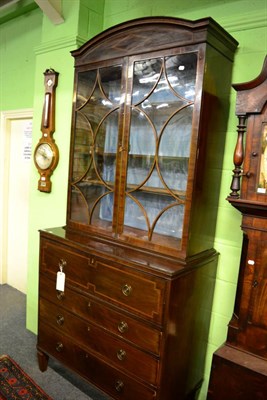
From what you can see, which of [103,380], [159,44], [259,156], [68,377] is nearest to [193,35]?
[159,44]

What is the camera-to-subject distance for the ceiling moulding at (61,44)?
223 centimetres

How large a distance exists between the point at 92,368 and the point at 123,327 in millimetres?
426

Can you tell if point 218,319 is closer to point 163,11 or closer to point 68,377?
point 68,377

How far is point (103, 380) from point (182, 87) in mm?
1695

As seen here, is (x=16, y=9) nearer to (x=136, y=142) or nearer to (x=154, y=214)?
(x=136, y=142)

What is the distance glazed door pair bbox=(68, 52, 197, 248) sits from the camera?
1.62 m

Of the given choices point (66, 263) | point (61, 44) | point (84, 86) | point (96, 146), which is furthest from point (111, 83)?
point (66, 263)

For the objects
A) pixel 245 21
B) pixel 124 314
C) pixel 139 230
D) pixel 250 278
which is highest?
pixel 245 21

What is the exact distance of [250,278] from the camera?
150 centimetres

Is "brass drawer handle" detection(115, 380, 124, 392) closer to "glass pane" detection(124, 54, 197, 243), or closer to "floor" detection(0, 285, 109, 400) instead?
"floor" detection(0, 285, 109, 400)

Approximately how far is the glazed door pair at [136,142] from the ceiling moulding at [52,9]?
0.63 metres

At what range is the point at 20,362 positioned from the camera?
2.29m

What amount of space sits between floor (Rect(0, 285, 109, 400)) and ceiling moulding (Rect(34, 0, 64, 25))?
253cm

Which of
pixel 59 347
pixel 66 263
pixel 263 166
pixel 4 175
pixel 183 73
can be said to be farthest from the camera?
pixel 4 175
